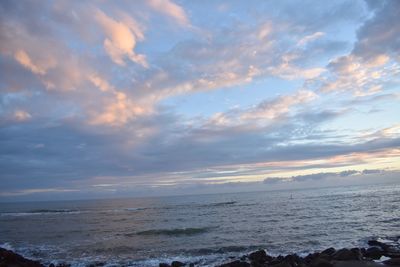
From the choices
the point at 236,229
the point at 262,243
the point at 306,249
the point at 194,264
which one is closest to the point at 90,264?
the point at 194,264

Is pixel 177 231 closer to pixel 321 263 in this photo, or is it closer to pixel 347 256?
pixel 347 256

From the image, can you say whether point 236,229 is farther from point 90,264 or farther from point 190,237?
point 90,264

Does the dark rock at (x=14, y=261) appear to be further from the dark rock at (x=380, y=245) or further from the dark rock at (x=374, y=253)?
the dark rock at (x=380, y=245)

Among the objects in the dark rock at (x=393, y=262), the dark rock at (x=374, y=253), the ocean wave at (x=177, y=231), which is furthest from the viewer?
the ocean wave at (x=177, y=231)

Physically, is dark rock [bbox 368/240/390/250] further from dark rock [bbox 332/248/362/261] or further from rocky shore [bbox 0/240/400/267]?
dark rock [bbox 332/248/362/261]

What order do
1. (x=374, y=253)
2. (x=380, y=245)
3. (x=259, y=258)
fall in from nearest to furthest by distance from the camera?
(x=374, y=253), (x=259, y=258), (x=380, y=245)

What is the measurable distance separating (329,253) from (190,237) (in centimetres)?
1534

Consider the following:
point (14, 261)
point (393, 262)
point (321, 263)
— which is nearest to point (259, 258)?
point (321, 263)

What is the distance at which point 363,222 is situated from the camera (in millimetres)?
34375

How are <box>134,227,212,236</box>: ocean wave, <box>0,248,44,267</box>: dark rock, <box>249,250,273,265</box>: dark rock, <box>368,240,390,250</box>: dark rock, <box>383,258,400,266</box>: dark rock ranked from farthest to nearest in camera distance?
<box>134,227,212,236</box>: ocean wave < <box>368,240,390,250</box>: dark rock < <box>0,248,44,267</box>: dark rock < <box>249,250,273,265</box>: dark rock < <box>383,258,400,266</box>: dark rock

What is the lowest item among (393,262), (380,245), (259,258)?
(380,245)

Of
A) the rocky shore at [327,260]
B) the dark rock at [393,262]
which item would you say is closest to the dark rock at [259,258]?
the rocky shore at [327,260]

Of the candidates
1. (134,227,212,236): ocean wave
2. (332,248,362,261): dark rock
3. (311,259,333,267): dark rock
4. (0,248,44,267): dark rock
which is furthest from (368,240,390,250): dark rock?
(0,248,44,267): dark rock

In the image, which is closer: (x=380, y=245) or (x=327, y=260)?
(x=327, y=260)
